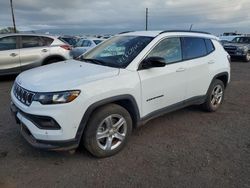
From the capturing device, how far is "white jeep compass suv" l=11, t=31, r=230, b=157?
298 centimetres

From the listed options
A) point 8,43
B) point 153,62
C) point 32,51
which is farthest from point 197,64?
point 8,43

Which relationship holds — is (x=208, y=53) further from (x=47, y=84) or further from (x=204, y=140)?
(x=47, y=84)

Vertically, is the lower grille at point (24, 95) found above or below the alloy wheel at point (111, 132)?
above

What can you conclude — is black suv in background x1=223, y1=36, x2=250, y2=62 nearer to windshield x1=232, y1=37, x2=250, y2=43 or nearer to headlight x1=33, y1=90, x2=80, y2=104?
windshield x1=232, y1=37, x2=250, y2=43

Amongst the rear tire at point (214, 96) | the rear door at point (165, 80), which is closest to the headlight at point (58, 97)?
the rear door at point (165, 80)

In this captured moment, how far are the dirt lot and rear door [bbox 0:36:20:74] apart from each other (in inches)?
158

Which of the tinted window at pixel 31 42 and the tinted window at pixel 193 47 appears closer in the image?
the tinted window at pixel 193 47

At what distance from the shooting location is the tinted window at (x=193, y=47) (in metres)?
4.48

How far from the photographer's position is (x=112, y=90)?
10.7ft

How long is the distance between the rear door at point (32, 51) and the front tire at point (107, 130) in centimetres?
605

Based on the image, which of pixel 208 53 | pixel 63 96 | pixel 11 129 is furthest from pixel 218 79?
pixel 11 129

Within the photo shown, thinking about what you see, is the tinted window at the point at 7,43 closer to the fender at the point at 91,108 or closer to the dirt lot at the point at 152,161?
the dirt lot at the point at 152,161

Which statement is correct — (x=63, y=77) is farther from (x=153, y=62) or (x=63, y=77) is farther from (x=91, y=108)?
(x=153, y=62)

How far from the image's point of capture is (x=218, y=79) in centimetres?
534
